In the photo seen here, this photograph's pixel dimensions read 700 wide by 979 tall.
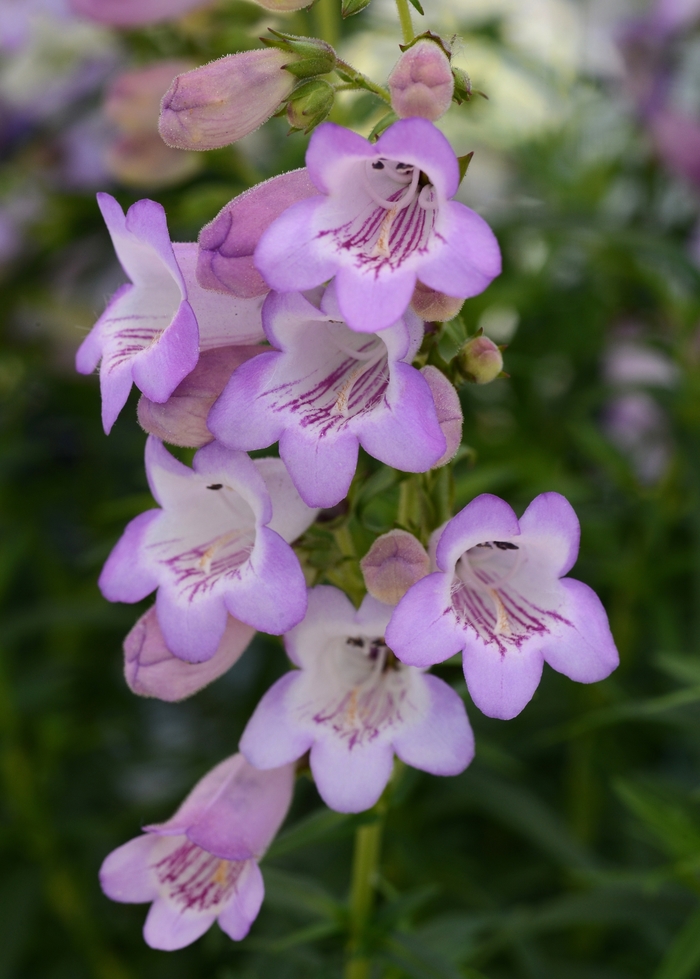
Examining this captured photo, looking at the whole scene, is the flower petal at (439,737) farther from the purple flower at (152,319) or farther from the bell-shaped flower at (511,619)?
the purple flower at (152,319)

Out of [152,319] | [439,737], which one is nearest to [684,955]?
[439,737]

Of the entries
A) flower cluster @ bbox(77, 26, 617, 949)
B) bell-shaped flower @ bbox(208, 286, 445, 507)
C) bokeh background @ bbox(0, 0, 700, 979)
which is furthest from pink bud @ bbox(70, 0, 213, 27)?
bell-shaped flower @ bbox(208, 286, 445, 507)

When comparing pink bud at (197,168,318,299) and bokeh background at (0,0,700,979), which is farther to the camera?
bokeh background at (0,0,700,979)

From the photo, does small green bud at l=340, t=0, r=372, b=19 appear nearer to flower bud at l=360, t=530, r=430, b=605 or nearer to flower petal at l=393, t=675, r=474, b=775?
flower bud at l=360, t=530, r=430, b=605

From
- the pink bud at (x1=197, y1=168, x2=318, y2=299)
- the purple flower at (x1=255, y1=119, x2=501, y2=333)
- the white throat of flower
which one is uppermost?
the purple flower at (x1=255, y1=119, x2=501, y2=333)

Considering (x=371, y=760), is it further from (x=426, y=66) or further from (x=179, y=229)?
(x=179, y=229)

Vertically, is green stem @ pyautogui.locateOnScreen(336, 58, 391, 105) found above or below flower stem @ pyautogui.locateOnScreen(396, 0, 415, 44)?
below
